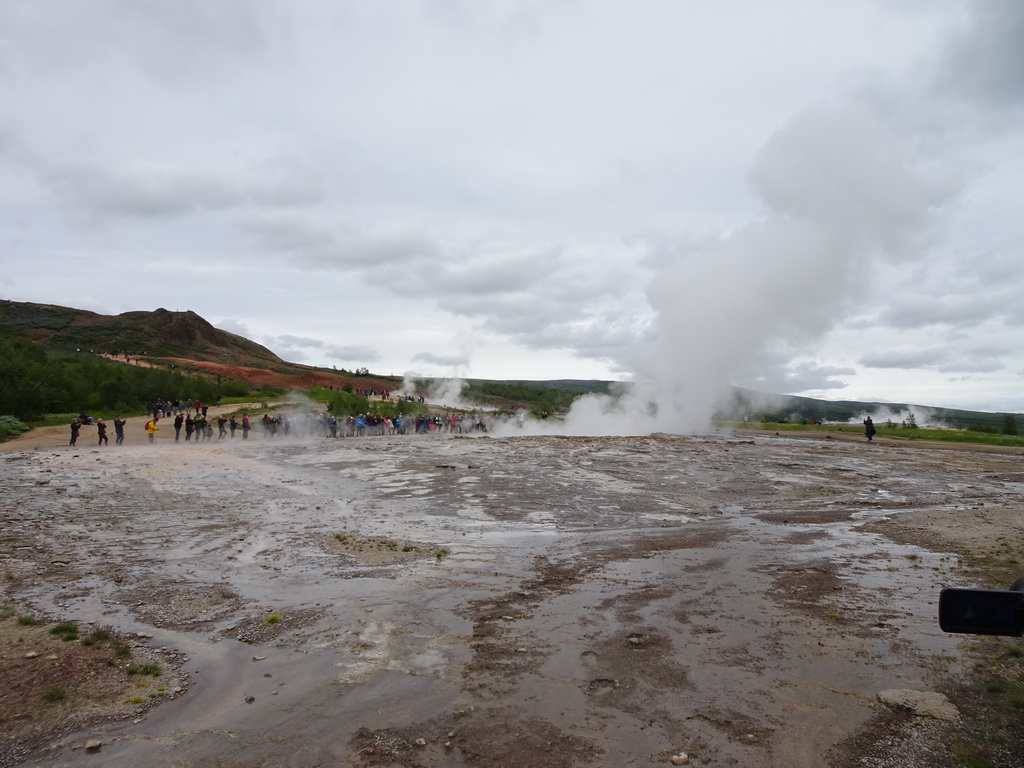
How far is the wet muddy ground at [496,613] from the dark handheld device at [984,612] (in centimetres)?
233

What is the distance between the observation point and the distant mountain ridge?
272 ft

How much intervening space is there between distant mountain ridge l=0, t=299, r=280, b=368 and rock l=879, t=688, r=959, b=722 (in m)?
90.5

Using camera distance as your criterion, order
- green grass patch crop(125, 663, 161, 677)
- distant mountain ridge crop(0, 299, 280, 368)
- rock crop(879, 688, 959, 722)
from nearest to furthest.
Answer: rock crop(879, 688, 959, 722) → green grass patch crop(125, 663, 161, 677) → distant mountain ridge crop(0, 299, 280, 368)

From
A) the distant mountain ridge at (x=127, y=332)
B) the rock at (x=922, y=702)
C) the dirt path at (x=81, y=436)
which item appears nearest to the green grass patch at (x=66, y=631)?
the rock at (x=922, y=702)

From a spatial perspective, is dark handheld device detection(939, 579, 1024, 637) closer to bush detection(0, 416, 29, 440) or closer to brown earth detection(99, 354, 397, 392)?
bush detection(0, 416, 29, 440)

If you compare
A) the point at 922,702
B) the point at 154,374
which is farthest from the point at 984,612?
the point at 154,374

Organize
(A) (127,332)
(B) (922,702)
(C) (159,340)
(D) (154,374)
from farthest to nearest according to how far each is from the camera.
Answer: (C) (159,340) < (A) (127,332) < (D) (154,374) < (B) (922,702)

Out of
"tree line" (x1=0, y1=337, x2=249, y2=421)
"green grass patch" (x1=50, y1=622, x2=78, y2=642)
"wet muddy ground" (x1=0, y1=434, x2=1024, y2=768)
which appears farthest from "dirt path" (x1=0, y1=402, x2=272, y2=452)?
"green grass patch" (x1=50, y1=622, x2=78, y2=642)

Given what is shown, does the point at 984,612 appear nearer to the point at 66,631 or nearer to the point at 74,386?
the point at 66,631

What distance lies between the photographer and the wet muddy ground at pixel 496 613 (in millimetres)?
4555

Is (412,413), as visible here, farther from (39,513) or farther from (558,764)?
(558,764)

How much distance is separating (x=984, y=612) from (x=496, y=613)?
536 cm

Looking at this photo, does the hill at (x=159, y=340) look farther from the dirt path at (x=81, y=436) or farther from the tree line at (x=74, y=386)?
the dirt path at (x=81, y=436)

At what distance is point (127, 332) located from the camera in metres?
90.8
